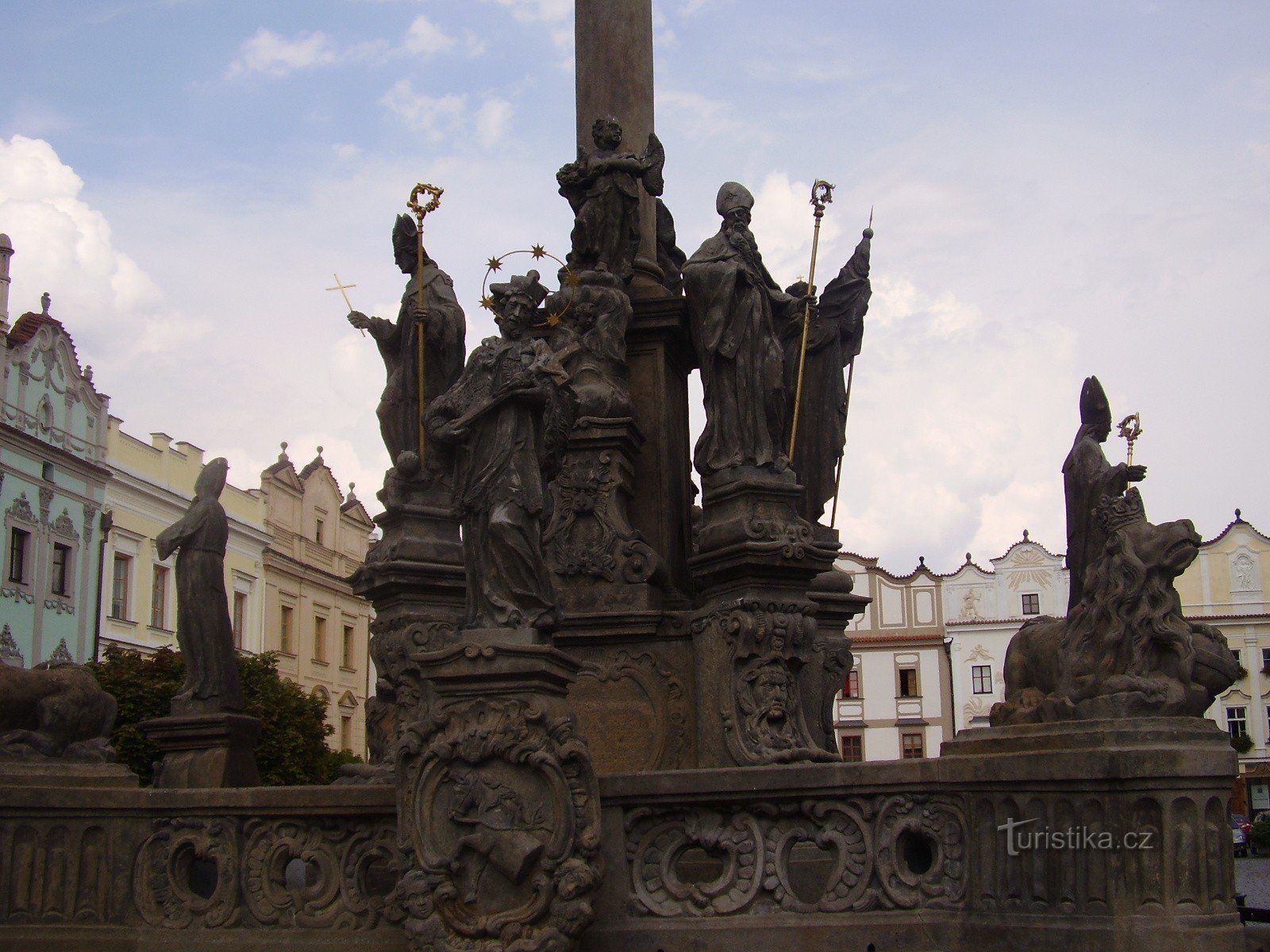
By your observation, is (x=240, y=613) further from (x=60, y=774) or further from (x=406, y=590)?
(x=60, y=774)

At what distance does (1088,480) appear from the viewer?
7645 mm

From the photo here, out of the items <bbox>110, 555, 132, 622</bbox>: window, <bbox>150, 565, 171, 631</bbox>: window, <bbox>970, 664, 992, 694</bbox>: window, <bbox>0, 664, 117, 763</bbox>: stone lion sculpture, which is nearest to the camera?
<bbox>0, 664, 117, 763</bbox>: stone lion sculpture

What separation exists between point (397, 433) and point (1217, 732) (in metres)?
6.17

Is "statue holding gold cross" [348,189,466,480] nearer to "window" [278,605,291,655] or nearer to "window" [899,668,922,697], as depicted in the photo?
"window" [278,605,291,655]

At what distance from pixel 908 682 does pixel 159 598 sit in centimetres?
3097

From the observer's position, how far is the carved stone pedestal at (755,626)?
8508mm

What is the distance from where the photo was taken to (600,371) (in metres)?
9.65

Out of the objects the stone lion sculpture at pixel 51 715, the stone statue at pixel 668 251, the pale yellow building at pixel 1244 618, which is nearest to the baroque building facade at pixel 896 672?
the pale yellow building at pixel 1244 618

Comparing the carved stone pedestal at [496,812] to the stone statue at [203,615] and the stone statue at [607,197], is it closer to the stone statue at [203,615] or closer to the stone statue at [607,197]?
the stone statue at [607,197]

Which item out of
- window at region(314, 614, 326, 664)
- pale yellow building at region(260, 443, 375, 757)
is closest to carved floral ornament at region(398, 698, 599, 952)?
pale yellow building at region(260, 443, 375, 757)

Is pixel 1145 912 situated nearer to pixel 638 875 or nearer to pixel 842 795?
pixel 842 795

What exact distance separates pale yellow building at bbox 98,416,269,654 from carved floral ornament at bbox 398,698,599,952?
31605 millimetres

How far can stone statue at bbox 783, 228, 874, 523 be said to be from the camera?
1025cm

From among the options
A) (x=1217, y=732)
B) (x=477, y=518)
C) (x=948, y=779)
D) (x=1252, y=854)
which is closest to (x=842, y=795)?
(x=948, y=779)
